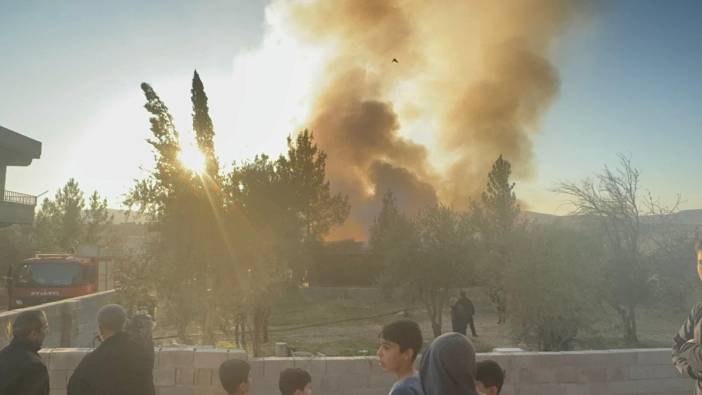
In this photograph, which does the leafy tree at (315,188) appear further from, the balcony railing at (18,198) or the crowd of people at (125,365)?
the crowd of people at (125,365)

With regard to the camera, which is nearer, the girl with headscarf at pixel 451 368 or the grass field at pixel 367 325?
the girl with headscarf at pixel 451 368

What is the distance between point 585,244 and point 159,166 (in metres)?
17.2

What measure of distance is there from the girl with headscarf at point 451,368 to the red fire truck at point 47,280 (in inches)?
747

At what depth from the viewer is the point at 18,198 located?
106 feet

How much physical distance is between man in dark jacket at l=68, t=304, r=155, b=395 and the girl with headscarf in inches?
104

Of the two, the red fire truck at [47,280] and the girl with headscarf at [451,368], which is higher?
the red fire truck at [47,280]

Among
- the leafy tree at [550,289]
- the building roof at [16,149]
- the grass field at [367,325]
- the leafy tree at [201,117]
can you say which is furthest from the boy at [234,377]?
the building roof at [16,149]

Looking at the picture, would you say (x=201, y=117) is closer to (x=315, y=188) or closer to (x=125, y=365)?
(x=315, y=188)

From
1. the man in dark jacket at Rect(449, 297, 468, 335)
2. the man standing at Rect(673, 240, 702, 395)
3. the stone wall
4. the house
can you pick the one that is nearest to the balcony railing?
the house

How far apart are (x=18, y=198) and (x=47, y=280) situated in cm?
1692

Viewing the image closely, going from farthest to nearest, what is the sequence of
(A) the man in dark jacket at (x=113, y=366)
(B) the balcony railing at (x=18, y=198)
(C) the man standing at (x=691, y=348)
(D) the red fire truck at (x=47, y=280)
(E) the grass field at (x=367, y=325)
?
(B) the balcony railing at (x=18, y=198) < (E) the grass field at (x=367, y=325) < (D) the red fire truck at (x=47, y=280) < (A) the man in dark jacket at (x=113, y=366) < (C) the man standing at (x=691, y=348)

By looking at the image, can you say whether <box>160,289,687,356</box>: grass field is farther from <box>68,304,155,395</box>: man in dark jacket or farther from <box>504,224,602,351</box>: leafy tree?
<box>68,304,155,395</box>: man in dark jacket

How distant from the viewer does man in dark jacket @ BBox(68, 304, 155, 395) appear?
435 centimetres

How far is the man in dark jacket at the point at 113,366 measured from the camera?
435cm
